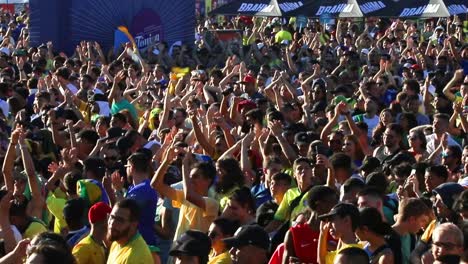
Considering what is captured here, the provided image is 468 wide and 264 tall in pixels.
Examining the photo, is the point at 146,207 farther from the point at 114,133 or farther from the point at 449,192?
the point at 114,133

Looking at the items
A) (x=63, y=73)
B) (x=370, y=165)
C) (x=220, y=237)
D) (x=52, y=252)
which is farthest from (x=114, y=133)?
(x=52, y=252)

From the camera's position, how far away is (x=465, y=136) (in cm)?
1255

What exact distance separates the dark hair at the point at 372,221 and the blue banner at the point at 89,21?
61.9 feet

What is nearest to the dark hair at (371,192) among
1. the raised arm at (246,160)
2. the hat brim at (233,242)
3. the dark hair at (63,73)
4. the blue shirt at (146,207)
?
the hat brim at (233,242)

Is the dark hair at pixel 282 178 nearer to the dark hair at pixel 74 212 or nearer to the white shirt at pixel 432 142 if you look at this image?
the dark hair at pixel 74 212

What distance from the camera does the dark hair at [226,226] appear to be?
7766 mm

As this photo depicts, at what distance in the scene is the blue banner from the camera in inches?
1014

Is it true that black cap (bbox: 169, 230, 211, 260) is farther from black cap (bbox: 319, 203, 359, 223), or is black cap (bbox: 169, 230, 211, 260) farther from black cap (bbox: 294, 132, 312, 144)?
black cap (bbox: 294, 132, 312, 144)

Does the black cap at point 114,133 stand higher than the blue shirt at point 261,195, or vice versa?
the black cap at point 114,133

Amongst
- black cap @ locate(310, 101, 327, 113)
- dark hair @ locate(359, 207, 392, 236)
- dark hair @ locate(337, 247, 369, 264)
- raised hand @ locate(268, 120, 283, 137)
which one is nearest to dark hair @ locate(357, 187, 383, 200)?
dark hair @ locate(359, 207, 392, 236)

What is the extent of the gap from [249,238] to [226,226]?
64 cm

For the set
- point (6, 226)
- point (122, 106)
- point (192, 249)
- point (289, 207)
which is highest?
point (192, 249)

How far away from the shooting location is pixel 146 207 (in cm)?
895

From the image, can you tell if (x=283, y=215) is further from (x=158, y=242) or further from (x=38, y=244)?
(x=38, y=244)
